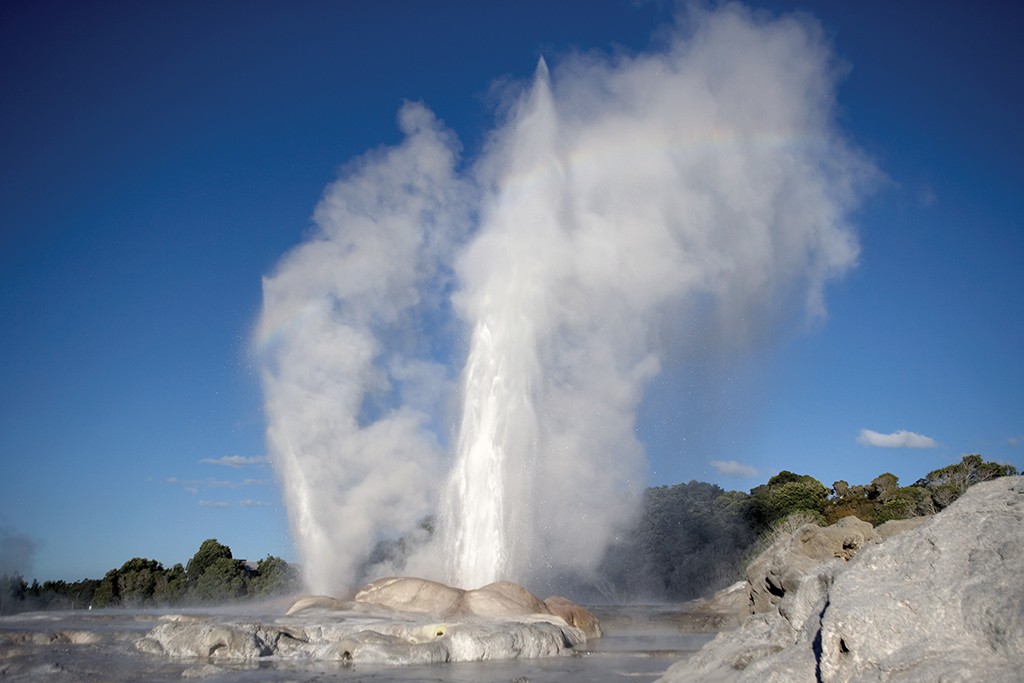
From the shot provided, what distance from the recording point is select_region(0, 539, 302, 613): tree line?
185 feet

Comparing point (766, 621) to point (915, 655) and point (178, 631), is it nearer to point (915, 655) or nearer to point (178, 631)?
point (915, 655)

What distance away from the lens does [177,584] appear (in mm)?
60188

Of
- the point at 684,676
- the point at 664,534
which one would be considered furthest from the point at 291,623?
the point at 664,534

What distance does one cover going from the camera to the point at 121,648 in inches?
693

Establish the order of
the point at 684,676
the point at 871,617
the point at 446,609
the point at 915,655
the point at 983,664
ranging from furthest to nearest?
the point at 446,609 < the point at 684,676 < the point at 871,617 < the point at 915,655 < the point at 983,664

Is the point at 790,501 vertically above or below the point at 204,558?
above

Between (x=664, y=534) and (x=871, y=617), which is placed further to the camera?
(x=664, y=534)

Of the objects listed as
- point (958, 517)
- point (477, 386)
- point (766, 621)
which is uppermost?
point (477, 386)

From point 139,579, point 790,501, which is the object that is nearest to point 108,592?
point 139,579

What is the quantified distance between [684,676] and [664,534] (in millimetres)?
70040

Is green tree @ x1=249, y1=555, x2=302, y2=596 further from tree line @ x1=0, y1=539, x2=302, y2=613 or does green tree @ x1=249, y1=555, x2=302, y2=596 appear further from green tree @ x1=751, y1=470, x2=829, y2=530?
green tree @ x1=751, y1=470, x2=829, y2=530

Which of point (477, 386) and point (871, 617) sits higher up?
point (477, 386)

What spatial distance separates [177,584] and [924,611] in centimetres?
6385

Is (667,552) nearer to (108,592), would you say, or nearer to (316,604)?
(108,592)
